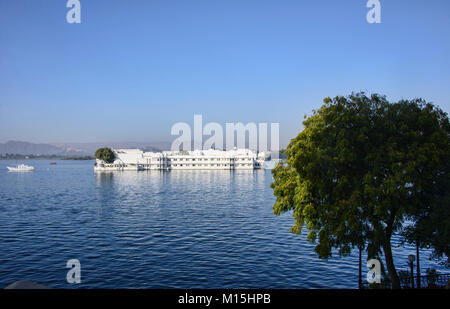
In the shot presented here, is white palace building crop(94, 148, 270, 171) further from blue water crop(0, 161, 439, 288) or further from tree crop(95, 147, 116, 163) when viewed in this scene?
blue water crop(0, 161, 439, 288)

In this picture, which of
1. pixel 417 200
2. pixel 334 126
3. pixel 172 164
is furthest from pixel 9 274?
pixel 172 164

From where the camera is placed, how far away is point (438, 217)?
55.8ft

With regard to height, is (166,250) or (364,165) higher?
(364,165)

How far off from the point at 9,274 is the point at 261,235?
865 inches

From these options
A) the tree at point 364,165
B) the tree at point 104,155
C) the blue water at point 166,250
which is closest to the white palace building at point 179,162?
the tree at point 104,155

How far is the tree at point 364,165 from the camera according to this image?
1647 cm

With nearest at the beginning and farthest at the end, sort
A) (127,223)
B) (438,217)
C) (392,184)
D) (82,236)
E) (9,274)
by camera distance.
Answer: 1. (392,184)
2. (438,217)
3. (9,274)
4. (82,236)
5. (127,223)

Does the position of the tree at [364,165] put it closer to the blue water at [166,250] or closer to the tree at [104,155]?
the blue water at [166,250]

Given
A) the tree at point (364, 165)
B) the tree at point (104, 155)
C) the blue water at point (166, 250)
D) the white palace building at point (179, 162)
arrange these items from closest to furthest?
1. the tree at point (364, 165)
2. the blue water at point (166, 250)
3. the tree at point (104, 155)
4. the white palace building at point (179, 162)

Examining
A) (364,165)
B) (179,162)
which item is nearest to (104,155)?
(179,162)

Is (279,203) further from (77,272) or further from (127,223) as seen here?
(127,223)

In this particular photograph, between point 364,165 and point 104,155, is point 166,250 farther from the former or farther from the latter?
point 104,155

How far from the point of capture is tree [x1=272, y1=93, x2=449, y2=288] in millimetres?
16469

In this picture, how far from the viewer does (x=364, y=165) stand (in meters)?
17.8
